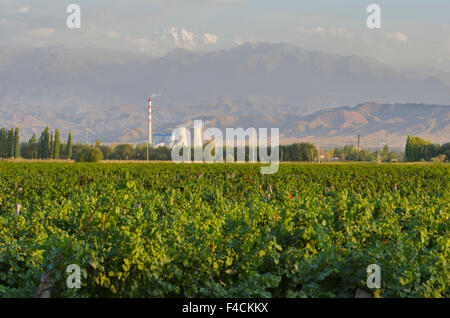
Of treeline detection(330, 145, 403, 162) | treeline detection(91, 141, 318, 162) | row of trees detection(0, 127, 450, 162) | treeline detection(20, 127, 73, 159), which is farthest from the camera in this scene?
treeline detection(330, 145, 403, 162)

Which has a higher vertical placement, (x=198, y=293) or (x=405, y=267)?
(x=405, y=267)

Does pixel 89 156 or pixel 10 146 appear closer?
pixel 89 156

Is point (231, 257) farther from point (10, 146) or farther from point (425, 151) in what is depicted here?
point (10, 146)

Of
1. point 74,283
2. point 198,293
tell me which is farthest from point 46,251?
point 198,293

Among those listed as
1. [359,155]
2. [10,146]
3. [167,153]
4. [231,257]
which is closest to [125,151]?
[167,153]

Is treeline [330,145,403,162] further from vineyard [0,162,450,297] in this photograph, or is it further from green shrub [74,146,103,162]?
vineyard [0,162,450,297]

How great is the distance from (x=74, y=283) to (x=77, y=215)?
3.31 metres

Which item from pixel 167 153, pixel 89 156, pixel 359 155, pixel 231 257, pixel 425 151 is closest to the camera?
pixel 231 257

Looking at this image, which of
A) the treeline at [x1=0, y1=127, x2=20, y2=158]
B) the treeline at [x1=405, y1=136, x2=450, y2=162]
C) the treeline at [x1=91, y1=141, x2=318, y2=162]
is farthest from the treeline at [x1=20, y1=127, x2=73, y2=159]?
the treeline at [x1=405, y1=136, x2=450, y2=162]

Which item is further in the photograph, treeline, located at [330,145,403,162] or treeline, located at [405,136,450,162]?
treeline, located at [330,145,403,162]

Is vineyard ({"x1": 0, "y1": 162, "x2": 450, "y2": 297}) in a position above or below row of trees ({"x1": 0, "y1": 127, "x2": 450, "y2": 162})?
below

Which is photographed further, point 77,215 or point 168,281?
point 77,215
